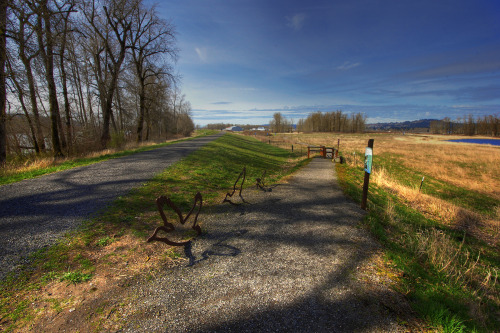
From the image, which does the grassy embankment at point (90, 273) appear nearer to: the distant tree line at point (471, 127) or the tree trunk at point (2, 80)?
the tree trunk at point (2, 80)

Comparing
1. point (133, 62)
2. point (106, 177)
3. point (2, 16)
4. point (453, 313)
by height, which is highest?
point (133, 62)

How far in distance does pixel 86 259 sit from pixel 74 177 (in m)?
5.55

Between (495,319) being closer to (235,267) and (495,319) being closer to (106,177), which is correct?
(235,267)

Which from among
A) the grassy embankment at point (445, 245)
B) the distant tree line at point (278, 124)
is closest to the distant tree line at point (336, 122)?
the distant tree line at point (278, 124)

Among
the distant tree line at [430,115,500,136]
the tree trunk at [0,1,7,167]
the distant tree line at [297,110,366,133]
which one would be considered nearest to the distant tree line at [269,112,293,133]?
the distant tree line at [297,110,366,133]

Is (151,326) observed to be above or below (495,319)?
above

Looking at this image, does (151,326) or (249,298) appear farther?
(249,298)

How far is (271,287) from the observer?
9.41 ft

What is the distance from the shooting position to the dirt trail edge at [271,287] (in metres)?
2.32

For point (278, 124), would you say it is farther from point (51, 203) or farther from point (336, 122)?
point (51, 203)

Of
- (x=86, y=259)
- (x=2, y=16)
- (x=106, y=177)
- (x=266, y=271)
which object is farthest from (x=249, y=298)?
(x=2, y=16)

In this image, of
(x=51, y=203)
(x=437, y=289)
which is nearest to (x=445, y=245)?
(x=437, y=289)

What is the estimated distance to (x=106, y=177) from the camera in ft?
24.8

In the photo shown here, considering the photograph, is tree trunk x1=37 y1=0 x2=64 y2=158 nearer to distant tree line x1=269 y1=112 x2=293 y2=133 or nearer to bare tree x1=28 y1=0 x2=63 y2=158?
bare tree x1=28 y1=0 x2=63 y2=158
